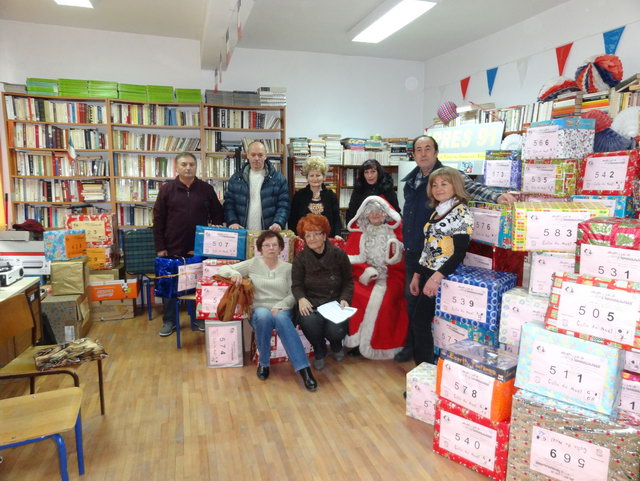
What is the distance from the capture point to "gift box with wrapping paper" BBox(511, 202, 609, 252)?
2.10 m

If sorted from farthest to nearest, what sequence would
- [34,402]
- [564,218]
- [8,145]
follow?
[8,145] → [564,218] → [34,402]

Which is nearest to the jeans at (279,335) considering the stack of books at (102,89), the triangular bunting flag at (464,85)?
the stack of books at (102,89)

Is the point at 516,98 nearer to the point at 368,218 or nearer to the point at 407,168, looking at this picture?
the point at 407,168

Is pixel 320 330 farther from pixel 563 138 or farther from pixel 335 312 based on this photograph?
pixel 563 138

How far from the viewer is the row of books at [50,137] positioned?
4715 mm

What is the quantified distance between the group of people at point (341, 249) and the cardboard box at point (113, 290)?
0.54 m

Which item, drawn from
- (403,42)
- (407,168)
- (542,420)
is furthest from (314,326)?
(403,42)

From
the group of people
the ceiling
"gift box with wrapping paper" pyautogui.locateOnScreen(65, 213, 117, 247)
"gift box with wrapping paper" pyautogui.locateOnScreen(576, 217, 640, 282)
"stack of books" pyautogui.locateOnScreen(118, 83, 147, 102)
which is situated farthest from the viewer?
"stack of books" pyautogui.locateOnScreen(118, 83, 147, 102)

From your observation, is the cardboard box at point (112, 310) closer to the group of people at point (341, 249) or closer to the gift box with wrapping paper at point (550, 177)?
the group of people at point (341, 249)

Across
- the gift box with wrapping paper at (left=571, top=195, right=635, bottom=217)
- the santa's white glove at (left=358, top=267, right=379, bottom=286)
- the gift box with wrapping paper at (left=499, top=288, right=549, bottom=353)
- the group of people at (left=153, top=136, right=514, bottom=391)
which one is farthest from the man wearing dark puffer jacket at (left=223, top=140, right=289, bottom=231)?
the gift box with wrapping paper at (left=571, top=195, right=635, bottom=217)

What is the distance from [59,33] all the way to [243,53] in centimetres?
209

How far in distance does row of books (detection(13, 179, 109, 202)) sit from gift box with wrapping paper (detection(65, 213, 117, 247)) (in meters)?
0.65

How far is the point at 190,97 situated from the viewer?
5066 millimetres

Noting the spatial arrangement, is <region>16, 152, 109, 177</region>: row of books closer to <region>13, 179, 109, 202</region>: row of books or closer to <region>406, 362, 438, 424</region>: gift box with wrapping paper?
<region>13, 179, 109, 202</region>: row of books
